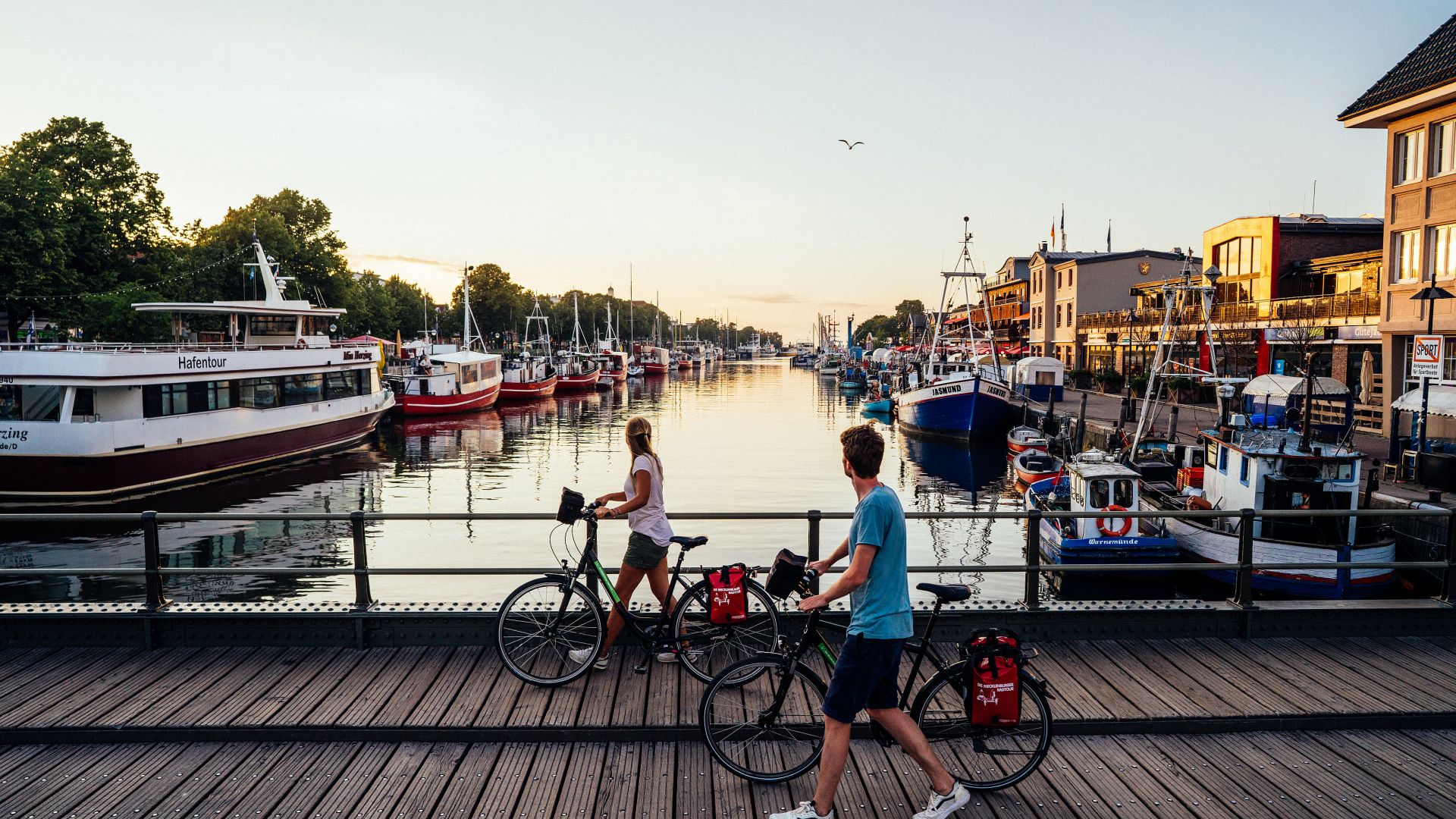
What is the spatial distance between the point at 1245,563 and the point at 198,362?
31.9m

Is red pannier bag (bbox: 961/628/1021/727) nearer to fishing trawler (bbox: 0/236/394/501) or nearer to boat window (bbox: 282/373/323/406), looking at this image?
fishing trawler (bbox: 0/236/394/501)

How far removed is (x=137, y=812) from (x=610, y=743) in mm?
2567

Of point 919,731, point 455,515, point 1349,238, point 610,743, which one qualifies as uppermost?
point 1349,238

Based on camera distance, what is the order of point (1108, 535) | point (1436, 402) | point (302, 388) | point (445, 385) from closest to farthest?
point (1108, 535) < point (1436, 402) < point (302, 388) < point (445, 385)

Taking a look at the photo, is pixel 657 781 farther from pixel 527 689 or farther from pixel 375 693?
pixel 375 693

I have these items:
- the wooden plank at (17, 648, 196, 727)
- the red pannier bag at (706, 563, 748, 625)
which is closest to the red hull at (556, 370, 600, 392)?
the wooden plank at (17, 648, 196, 727)

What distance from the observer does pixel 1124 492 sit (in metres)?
19.4

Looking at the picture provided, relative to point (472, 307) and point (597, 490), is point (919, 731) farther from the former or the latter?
point (472, 307)

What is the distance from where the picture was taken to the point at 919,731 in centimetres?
468

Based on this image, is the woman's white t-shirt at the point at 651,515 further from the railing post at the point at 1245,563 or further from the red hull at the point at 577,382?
the red hull at the point at 577,382

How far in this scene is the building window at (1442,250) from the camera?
2531 centimetres

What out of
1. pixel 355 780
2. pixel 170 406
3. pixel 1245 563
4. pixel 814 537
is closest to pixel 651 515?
pixel 814 537

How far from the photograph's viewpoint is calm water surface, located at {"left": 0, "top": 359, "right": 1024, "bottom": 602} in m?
19.0

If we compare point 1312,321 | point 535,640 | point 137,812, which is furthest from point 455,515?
point 1312,321
